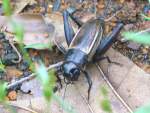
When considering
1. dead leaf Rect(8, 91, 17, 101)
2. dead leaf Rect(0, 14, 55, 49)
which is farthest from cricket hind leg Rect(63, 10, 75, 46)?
dead leaf Rect(8, 91, 17, 101)

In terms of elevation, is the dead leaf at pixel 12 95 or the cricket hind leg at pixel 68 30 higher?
the cricket hind leg at pixel 68 30

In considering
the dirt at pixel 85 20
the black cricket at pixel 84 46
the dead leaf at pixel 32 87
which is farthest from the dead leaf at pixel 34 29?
the dead leaf at pixel 32 87

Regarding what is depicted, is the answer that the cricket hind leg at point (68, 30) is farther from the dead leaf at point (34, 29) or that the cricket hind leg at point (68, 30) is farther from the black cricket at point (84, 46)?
the dead leaf at point (34, 29)

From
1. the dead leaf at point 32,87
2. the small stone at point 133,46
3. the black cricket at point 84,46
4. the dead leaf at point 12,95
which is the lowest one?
the dead leaf at point 12,95

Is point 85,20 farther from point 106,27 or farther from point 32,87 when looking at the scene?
point 32,87

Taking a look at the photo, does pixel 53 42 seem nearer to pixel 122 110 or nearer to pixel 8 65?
pixel 8 65

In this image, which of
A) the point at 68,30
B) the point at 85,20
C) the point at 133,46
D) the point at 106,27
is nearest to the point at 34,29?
the point at 68,30

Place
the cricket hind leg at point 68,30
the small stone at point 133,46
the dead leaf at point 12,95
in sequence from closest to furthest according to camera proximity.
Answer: the dead leaf at point 12,95 < the cricket hind leg at point 68,30 < the small stone at point 133,46

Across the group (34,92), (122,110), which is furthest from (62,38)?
(122,110)
